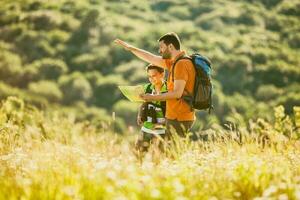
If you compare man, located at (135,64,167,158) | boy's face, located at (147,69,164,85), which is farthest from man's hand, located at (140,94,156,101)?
boy's face, located at (147,69,164,85)

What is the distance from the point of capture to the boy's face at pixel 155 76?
20.5 ft

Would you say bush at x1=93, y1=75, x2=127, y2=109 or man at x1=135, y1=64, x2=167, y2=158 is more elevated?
man at x1=135, y1=64, x2=167, y2=158

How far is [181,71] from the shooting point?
5.51m

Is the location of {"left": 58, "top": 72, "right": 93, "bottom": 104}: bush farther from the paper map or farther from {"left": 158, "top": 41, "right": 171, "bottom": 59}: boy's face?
{"left": 158, "top": 41, "right": 171, "bottom": 59}: boy's face

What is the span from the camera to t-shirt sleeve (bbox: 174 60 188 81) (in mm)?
5500

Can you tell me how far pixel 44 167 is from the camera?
4.31 meters

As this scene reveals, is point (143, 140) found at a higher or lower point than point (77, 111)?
higher

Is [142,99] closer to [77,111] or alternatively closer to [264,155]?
[264,155]

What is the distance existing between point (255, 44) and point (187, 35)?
7724 mm

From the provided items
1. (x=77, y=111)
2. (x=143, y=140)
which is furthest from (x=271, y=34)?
(x=143, y=140)

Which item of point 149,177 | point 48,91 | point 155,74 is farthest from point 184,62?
point 48,91

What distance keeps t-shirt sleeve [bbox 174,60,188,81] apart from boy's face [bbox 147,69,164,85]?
0.75m

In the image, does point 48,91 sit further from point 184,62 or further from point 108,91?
point 184,62

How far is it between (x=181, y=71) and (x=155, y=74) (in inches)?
31.4
